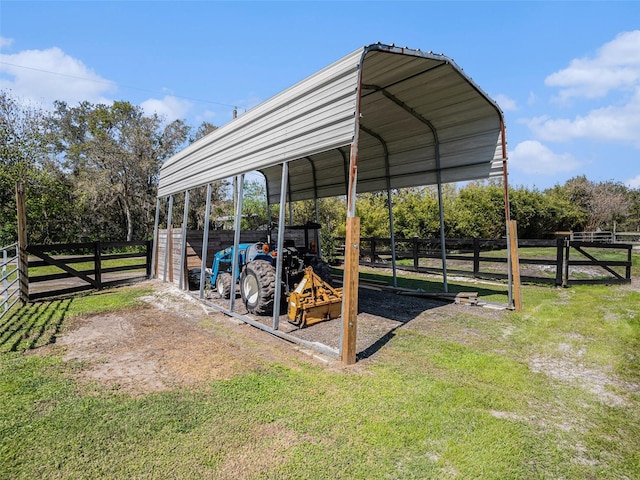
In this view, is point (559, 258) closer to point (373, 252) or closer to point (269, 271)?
point (373, 252)

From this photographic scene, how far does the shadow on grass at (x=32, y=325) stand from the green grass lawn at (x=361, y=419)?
0.18 meters

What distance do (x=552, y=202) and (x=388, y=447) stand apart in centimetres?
2686

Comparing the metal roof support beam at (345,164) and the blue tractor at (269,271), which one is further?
the metal roof support beam at (345,164)

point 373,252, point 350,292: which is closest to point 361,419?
point 350,292

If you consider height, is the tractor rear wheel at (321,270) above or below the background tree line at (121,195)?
below

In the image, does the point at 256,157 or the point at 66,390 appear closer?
the point at 66,390

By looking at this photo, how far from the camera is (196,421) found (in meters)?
2.76

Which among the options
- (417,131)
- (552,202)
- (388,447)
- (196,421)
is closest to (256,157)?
(417,131)

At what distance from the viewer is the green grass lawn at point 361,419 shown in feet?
7.32

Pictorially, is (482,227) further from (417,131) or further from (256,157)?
(256,157)

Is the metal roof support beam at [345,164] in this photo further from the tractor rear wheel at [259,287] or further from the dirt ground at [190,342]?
the tractor rear wheel at [259,287]

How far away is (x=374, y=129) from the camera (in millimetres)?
7641

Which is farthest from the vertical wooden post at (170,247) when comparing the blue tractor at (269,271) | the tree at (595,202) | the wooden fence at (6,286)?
the tree at (595,202)

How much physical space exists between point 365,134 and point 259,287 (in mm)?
4480
